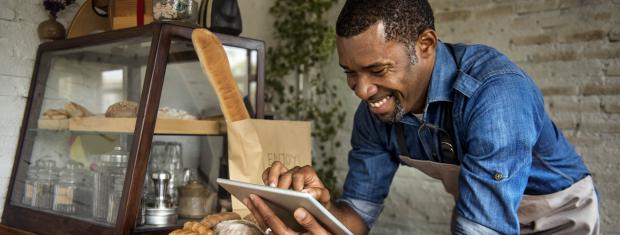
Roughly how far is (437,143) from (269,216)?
524 mm

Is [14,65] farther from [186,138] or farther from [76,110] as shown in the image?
[186,138]

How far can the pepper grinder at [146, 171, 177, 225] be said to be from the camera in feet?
6.53

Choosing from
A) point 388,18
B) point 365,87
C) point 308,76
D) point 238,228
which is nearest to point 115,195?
point 238,228

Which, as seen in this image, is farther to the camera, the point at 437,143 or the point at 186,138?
the point at 186,138

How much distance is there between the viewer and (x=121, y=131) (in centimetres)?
197

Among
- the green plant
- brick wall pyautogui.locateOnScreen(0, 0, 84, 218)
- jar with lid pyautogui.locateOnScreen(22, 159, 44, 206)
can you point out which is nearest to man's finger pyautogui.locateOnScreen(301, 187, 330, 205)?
jar with lid pyautogui.locateOnScreen(22, 159, 44, 206)

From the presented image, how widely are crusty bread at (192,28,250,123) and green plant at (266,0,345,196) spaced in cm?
154

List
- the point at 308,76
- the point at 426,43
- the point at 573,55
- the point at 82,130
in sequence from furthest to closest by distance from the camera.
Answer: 1. the point at 308,76
2. the point at 573,55
3. the point at 82,130
4. the point at 426,43

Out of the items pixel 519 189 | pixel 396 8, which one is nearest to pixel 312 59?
pixel 396 8

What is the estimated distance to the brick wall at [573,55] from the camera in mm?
2578

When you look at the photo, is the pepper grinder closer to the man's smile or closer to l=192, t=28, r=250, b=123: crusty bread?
l=192, t=28, r=250, b=123: crusty bread

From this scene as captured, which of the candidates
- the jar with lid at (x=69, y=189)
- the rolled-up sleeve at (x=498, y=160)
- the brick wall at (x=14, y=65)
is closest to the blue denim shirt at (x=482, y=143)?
the rolled-up sleeve at (x=498, y=160)

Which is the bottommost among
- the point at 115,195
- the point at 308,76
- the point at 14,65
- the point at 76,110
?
the point at 115,195

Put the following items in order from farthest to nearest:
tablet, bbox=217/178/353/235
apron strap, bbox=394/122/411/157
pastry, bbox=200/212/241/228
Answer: apron strap, bbox=394/122/411/157
pastry, bbox=200/212/241/228
tablet, bbox=217/178/353/235
